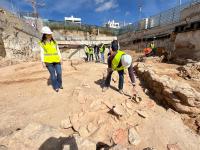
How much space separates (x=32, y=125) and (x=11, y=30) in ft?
36.4

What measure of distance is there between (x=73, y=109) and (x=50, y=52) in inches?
63.1

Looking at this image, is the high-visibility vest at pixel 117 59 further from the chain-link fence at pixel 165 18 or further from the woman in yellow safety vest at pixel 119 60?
the chain-link fence at pixel 165 18

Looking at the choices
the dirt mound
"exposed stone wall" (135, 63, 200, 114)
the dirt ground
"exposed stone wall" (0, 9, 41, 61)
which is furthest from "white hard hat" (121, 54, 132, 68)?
"exposed stone wall" (0, 9, 41, 61)

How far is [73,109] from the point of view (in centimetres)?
384

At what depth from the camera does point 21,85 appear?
5512 mm

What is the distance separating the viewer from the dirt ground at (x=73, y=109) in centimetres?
334

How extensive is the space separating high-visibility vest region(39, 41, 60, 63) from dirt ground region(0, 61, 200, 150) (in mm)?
925

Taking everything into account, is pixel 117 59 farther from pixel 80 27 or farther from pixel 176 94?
pixel 80 27

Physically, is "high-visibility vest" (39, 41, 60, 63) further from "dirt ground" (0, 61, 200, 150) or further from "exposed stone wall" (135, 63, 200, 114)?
"exposed stone wall" (135, 63, 200, 114)

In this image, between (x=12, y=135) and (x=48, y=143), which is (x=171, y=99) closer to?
(x=48, y=143)

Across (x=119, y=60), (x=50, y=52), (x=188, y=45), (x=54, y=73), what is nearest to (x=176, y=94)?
(x=119, y=60)

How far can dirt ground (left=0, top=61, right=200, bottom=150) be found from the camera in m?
3.34

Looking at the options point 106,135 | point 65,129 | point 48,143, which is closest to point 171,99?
point 106,135

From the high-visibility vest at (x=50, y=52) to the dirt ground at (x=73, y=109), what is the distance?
925mm
